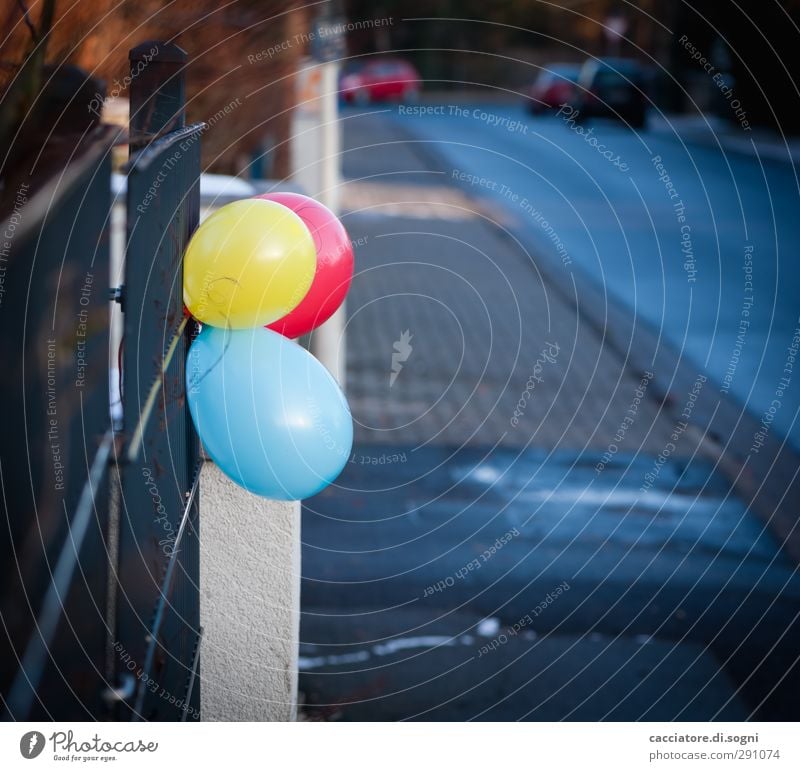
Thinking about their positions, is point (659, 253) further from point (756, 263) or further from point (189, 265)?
point (189, 265)

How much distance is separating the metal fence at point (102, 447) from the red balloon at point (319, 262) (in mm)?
251

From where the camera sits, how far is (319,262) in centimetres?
269

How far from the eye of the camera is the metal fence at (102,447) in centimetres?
234

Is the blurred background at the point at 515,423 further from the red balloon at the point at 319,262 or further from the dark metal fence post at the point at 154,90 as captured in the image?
the red balloon at the point at 319,262

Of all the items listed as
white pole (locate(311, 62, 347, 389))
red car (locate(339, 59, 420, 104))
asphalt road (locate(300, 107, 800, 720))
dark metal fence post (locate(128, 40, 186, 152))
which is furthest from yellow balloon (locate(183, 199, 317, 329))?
red car (locate(339, 59, 420, 104))

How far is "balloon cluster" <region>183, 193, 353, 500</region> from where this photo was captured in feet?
8.23

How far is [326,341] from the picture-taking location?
7066 mm

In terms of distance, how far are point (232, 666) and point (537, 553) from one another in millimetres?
2223

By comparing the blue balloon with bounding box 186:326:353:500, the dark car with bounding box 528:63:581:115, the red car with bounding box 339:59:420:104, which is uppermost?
the red car with bounding box 339:59:420:104

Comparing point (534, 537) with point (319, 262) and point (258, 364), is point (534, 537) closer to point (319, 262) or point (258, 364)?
point (319, 262)

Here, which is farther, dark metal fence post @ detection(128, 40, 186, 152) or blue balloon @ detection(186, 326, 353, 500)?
blue balloon @ detection(186, 326, 353, 500)

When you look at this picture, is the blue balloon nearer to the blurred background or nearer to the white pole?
the blurred background

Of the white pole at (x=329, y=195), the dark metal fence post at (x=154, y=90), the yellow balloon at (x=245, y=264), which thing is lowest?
the yellow balloon at (x=245, y=264)

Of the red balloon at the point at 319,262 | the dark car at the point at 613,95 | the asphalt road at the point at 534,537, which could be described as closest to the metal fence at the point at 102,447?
the red balloon at the point at 319,262
